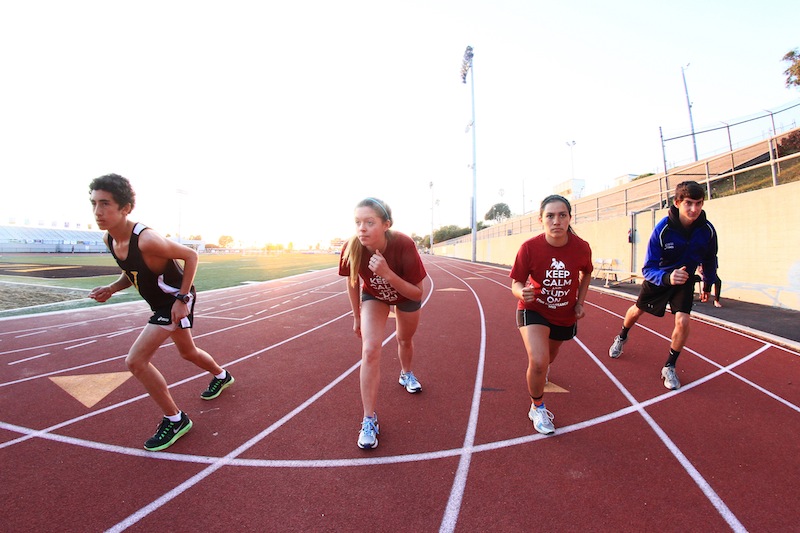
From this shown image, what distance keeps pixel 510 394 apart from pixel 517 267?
60.5 inches

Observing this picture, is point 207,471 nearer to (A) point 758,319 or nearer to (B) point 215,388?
(B) point 215,388

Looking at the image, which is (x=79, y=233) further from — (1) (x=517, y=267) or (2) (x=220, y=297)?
(1) (x=517, y=267)

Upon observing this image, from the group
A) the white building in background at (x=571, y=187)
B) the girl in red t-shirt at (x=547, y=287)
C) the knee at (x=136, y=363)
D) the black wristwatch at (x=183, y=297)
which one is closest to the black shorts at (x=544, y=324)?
the girl in red t-shirt at (x=547, y=287)

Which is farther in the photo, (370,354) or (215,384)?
(215,384)

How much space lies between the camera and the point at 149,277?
9.29ft

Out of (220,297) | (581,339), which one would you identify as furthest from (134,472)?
(220,297)

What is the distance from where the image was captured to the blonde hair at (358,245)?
2.80 m

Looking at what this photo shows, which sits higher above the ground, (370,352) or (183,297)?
→ (183,297)

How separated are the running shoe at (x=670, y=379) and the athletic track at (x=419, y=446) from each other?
3.8 inches

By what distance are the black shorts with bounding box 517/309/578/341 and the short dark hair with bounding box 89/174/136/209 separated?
3.49 metres

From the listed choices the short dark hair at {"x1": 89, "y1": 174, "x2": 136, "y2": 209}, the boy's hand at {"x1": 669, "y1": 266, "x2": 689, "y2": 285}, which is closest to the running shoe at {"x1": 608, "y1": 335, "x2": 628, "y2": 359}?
the boy's hand at {"x1": 669, "y1": 266, "x2": 689, "y2": 285}

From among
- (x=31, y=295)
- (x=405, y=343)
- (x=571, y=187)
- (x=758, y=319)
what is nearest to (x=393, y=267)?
(x=405, y=343)

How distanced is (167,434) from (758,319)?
9.45 metres

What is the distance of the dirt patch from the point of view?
9.73 meters
